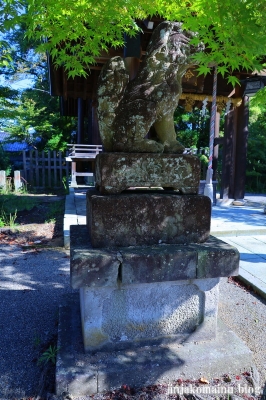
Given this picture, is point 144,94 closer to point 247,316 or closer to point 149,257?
point 149,257

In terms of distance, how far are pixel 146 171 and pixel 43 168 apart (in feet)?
39.8

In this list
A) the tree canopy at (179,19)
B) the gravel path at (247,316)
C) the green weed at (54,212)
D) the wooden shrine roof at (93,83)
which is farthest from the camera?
the green weed at (54,212)

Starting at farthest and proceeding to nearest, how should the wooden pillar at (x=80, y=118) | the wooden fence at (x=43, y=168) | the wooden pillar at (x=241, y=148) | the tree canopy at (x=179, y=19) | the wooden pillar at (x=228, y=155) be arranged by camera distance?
1. the wooden pillar at (x=80, y=118)
2. the wooden fence at (x=43, y=168)
3. the wooden pillar at (x=228, y=155)
4. the wooden pillar at (x=241, y=148)
5. the tree canopy at (x=179, y=19)

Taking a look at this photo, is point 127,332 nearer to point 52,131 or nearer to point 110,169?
point 110,169

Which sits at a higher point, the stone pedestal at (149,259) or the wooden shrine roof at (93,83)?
the wooden shrine roof at (93,83)

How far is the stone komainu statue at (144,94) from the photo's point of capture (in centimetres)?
198

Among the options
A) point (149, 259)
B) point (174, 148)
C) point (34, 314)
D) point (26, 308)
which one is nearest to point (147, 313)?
point (149, 259)

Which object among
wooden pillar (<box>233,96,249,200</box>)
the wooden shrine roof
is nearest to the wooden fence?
the wooden shrine roof

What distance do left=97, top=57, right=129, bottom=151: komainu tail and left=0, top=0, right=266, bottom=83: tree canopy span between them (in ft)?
1.68

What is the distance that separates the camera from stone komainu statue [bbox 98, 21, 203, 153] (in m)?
1.98

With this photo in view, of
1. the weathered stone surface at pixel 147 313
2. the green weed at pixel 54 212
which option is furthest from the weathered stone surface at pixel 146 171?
the green weed at pixel 54 212

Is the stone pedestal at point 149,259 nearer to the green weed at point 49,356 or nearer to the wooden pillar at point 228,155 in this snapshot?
the green weed at point 49,356

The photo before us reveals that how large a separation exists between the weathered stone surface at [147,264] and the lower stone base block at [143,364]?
0.46m

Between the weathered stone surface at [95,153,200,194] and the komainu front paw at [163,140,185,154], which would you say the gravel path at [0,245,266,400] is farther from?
the komainu front paw at [163,140,185,154]
